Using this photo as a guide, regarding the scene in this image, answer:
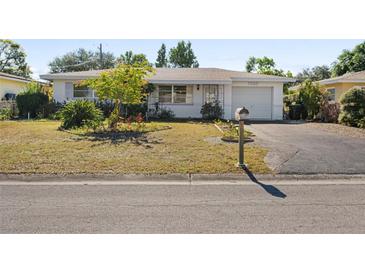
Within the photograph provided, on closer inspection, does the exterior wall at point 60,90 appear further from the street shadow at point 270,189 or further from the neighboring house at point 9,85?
the street shadow at point 270,189

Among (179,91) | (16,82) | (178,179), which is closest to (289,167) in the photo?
(178,179)

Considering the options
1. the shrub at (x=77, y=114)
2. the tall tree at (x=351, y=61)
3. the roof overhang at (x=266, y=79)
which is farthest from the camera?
the tall tree at (x=351, y=61)

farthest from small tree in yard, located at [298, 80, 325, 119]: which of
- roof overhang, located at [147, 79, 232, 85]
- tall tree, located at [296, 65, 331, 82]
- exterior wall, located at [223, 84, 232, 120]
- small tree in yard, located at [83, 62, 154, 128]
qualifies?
tall tree, located at [296, 65, 331, 82]

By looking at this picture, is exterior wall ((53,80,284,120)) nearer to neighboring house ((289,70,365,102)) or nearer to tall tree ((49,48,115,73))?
neighboring house ((289,70,365,102))

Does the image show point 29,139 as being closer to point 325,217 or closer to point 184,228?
point 184,228

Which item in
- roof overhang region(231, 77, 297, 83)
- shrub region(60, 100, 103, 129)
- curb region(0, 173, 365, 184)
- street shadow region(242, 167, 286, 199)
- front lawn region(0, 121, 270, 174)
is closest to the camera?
street shadow region(242, 167, 286, 199)

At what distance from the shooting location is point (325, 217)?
5191mm

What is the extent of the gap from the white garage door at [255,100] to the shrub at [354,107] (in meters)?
5.55

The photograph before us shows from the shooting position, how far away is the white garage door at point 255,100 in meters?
23.4

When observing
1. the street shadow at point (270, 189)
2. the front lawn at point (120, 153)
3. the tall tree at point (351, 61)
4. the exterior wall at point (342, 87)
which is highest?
the tall tree at point (351, 61)

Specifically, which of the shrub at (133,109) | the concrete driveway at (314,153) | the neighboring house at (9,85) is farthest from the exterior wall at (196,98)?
the concrete driveway at (314,153)

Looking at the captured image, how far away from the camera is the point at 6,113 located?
895 inches

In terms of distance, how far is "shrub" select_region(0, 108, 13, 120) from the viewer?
2217cm

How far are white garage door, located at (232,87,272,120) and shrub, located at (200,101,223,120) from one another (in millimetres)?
1394
